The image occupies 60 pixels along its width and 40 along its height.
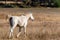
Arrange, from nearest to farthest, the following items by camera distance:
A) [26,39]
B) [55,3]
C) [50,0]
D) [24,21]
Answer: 1. [26,39]
2. [24,21]
3. [55,3]
4. [50,0]

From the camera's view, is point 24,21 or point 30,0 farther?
point 30,0

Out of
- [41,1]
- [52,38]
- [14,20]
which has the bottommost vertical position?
[41,1]

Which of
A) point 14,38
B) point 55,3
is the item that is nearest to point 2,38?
point 14,38

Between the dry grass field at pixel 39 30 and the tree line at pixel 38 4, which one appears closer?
the dry grass field at pixel 39 30

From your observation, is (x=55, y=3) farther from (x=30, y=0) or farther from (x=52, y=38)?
(x=52, y=38)

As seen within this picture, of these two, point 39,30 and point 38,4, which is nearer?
point 39,30

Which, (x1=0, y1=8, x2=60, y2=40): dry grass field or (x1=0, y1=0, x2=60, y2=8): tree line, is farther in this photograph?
(x1=0, y1=0, x2=60, y2=8): tree line

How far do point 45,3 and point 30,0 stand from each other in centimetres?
319

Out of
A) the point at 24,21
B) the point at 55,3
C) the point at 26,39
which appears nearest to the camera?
the point at 26,39

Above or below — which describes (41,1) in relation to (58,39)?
below

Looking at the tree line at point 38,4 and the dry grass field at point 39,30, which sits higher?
the dry grass field at point 39,30

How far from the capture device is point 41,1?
172ft

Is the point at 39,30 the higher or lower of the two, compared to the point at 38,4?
higher

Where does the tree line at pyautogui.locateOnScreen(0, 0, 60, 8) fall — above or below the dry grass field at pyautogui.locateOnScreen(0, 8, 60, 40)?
below
